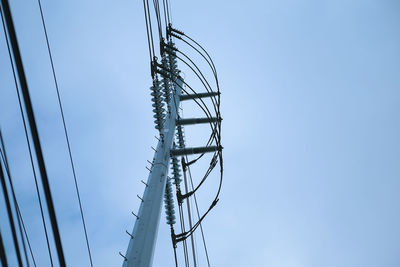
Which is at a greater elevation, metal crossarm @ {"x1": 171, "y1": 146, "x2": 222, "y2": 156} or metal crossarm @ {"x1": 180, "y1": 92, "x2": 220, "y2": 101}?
metal crossarm @ {"x1": 180, "y1": 92, "x2": 220, "y2": 101}

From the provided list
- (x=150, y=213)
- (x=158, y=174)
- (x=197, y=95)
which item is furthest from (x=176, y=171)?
(x=150, y=213)

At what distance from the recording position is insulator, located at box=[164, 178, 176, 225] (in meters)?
10.5

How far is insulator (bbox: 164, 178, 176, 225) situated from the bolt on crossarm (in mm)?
1690

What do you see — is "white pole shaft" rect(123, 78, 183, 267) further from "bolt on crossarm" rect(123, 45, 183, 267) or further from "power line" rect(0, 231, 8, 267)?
"power line" rect(0, 231, 8, 267)

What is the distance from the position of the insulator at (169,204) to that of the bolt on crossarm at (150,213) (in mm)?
1690

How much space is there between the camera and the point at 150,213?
6.76m

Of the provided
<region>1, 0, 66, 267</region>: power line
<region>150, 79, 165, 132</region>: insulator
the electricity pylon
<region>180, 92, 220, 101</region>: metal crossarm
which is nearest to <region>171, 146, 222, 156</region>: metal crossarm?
the electricity pylon

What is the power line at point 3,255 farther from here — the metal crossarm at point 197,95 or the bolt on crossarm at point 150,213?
the metal crossarm at point 197,95

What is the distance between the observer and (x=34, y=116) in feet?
10.5

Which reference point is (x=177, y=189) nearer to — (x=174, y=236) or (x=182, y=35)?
(x=174, y=236)

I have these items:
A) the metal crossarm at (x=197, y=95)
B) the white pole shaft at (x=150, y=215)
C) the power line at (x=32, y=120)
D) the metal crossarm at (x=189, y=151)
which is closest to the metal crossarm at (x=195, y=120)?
the metal crossarm at (x=197, y=95)

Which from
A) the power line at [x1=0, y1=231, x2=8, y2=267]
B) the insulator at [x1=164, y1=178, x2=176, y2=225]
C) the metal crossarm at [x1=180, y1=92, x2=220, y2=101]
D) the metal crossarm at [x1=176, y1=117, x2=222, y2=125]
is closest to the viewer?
the power line at [x1=0, y1=231, x2=8, y2=267]

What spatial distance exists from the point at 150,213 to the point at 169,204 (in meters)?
3.99

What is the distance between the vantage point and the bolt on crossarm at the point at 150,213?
6031mm
